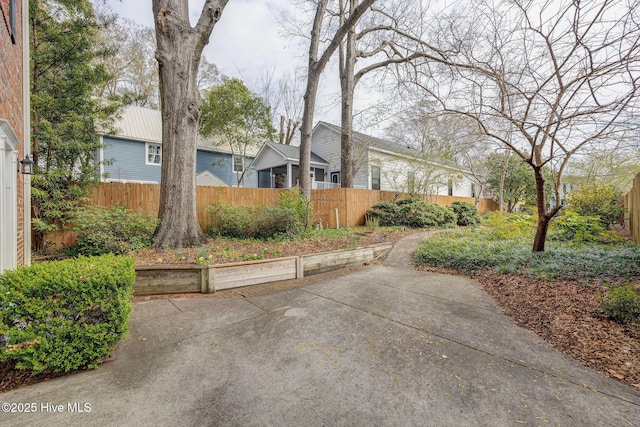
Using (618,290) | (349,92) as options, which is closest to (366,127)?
(349,92)

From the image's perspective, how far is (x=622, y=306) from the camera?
2996 mm

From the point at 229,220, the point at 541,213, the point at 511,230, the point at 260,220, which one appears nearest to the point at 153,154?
the point at 229,220

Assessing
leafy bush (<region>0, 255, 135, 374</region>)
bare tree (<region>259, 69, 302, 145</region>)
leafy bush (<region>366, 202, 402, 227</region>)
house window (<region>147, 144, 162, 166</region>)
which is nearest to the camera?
leafy bush (<region>0, 255, 135, 374</region>)

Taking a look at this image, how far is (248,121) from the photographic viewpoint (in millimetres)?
16938

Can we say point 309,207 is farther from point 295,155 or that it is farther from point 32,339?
point 295,155

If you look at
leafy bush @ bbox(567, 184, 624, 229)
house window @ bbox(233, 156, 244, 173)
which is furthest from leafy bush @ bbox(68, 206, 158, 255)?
leafy bush @ bbox(567, 184, 624, 229)

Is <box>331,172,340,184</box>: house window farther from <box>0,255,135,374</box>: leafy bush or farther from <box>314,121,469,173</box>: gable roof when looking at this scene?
<box>0,255,135,374</box>: leafy bush

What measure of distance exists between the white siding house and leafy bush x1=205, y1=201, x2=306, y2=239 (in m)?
8.37

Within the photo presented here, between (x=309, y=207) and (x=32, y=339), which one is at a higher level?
(x=309, y=207)

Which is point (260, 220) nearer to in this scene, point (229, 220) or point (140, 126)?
point (229, 220)

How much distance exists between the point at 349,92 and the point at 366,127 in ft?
5.32

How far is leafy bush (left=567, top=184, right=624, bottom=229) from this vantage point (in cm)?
841

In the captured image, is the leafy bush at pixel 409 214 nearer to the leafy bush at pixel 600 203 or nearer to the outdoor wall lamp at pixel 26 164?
the leafy bush at pixel 600 203

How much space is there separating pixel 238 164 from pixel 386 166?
9612mm
